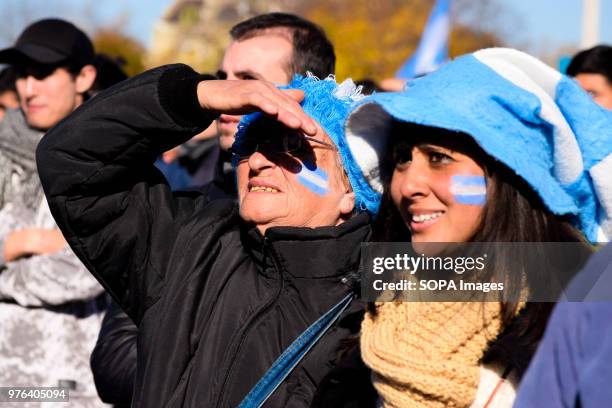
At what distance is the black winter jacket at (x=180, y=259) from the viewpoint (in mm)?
2844

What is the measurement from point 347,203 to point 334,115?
0.28 m

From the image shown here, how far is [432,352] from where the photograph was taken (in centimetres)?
239

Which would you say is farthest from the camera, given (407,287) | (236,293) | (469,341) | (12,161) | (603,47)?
(603,47)

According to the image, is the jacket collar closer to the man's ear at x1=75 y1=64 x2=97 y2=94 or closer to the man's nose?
the man's nose

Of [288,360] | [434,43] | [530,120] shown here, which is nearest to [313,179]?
[288,360]

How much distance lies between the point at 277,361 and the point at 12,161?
2.38 metres

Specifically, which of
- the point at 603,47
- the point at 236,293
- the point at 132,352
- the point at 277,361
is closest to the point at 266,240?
the point at 236,293

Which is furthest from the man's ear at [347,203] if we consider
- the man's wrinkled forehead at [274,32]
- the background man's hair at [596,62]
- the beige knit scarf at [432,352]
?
the background man's hair at [596,62]

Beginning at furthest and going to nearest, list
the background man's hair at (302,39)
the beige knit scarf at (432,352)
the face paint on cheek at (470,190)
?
the background man's hair at (302,39) < the face paint on cheek at (470,190) < the beige knit scarf at (432,352)

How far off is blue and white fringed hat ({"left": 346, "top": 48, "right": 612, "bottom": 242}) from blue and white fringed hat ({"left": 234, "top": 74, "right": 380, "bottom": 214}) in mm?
574

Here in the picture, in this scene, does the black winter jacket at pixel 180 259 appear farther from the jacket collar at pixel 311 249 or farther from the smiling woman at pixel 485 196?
the smiling woman at pixel 485 196

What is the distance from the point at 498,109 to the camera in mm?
2471

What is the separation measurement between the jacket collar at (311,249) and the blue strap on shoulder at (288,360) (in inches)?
5.5

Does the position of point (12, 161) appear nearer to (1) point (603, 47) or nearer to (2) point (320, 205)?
(2) point (320, 205)
